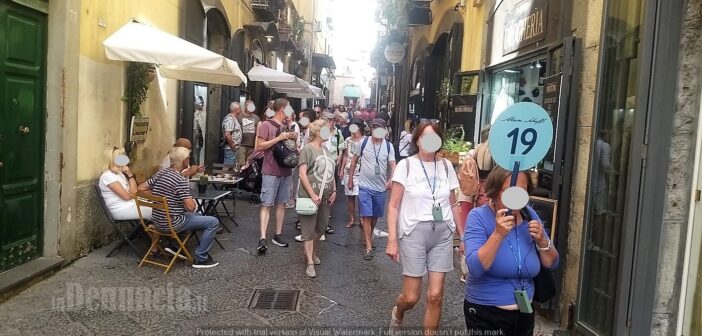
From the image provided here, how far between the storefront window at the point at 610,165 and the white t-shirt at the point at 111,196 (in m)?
4.50

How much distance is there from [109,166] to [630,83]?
16.6ft

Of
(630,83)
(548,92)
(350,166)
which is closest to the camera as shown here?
(630,83)

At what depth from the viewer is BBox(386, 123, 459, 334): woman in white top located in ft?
13.2

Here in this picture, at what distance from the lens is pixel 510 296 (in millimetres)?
→ 2926

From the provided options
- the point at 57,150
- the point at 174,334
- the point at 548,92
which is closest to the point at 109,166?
the point at 57,150

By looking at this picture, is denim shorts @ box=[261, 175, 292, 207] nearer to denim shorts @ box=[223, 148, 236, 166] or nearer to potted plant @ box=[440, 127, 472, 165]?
potted plant @ box=[440, 127, 472, 165]

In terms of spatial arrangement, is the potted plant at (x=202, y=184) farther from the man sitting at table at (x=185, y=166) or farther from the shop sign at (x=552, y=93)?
the shop sign at (x=552, y=93)

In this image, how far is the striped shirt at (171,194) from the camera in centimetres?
580

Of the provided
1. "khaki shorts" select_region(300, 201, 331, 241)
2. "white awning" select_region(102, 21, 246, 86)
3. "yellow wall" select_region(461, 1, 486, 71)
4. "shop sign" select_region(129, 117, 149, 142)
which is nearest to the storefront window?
"khaki shorts" select_region(300, 201, 331, 241)

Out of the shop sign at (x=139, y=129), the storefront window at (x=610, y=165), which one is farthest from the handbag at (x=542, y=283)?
the shop sign at (x=139, y=129)

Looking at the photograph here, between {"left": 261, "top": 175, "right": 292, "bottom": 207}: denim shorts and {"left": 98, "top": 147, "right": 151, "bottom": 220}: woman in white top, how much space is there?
135 cm

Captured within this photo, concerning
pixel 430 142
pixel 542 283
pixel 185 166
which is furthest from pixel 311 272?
pixel 542 283

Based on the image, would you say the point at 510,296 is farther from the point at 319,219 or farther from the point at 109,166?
the point at 109,166

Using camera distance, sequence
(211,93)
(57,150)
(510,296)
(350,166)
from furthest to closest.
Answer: (211,93), (350,166), (57,150), (510,296)
